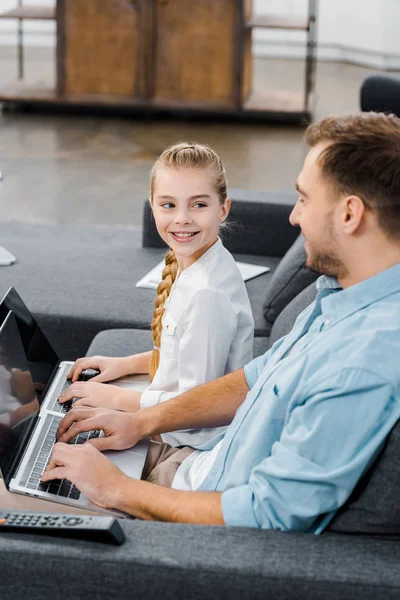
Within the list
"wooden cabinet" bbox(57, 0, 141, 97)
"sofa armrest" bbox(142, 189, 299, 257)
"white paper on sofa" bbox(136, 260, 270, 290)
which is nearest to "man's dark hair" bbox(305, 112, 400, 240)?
"white paper on sofa" bbox(136, 260, 270, 290)

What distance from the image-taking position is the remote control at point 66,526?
4.96 feet

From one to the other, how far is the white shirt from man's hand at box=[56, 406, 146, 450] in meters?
0.13

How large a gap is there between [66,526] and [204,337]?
2.22 ft

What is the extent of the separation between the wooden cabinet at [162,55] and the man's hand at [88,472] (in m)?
5.76

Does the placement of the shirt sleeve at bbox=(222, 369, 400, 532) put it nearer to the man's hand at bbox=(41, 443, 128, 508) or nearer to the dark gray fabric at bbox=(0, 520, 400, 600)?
the dark gray fabric at bbox=(0, 520, 400, 600)

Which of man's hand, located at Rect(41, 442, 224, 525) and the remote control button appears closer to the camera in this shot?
the remote control button

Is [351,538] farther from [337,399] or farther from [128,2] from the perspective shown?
[128,2]

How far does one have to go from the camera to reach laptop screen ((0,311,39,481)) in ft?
6.27

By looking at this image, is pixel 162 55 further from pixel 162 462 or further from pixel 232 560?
pixel 232 560

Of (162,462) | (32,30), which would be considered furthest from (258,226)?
(32,30)

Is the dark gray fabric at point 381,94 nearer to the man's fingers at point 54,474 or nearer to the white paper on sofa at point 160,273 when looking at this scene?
the white paper on sofa at point 160,273

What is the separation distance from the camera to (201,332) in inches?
82.9

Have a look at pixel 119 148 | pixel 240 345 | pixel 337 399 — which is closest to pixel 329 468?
pixel 337 399

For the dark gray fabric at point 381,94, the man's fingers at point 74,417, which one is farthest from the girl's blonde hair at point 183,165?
the dark gray fabric at point 381,94
